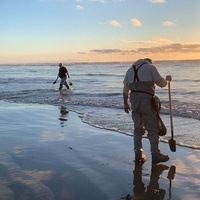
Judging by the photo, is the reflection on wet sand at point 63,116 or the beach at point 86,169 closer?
the beach at point 86,169

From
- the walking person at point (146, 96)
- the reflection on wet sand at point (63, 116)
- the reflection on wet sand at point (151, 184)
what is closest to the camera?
the reflection on wet sand at point (151, 184)

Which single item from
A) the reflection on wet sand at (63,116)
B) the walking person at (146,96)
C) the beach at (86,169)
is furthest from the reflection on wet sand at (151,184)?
the reflection on wet sand at (63,116)

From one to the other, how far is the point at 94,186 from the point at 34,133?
3.94 metres

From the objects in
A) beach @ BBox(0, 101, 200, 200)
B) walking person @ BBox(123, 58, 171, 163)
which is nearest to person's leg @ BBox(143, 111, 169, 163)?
walking person @ BBox(123, 58, 171, 163)

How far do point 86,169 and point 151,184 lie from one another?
3.67 feet

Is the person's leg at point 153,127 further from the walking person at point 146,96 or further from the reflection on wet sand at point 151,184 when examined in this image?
the reflection on wet sand at point 151,184

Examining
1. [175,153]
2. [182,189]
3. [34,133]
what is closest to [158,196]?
[182,189]

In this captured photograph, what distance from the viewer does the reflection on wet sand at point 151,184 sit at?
432cm

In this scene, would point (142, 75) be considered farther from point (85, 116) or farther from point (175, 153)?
point (85, 116)

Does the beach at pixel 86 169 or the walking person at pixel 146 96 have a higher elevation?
the walking person at pixel 146 96

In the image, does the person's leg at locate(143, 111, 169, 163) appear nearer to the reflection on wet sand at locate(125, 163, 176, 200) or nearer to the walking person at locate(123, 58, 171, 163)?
the walking person at locate(123, 58, 171, 163)

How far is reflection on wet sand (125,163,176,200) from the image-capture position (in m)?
4.32

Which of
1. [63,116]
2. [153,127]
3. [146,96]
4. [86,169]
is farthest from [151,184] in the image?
[63,116]

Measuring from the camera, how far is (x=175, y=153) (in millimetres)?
6484
